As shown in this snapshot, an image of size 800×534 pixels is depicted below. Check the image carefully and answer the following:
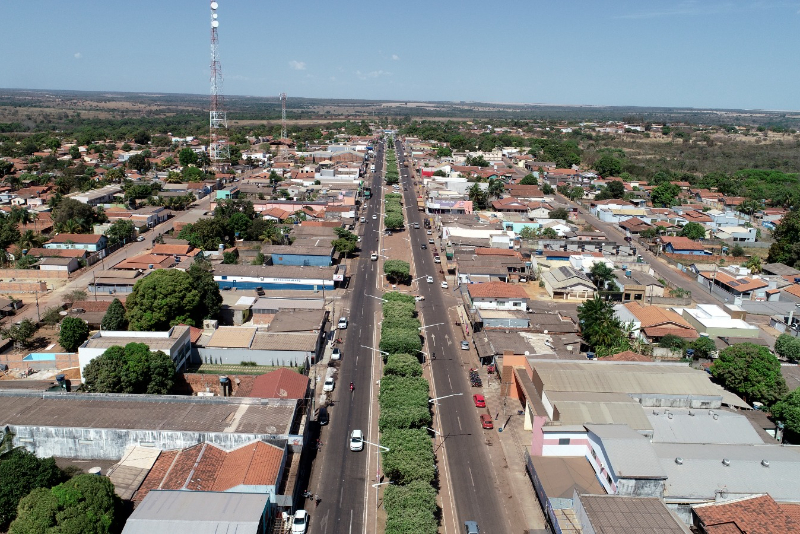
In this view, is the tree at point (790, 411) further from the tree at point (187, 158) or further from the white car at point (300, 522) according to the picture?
the tree at point (187, 158)

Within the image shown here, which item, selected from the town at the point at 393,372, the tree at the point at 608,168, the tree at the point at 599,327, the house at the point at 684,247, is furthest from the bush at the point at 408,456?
the tree at the point at 608,168

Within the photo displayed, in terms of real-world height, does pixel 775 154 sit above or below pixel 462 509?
above

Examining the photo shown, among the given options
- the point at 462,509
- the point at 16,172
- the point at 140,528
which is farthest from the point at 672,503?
the point at 16,172

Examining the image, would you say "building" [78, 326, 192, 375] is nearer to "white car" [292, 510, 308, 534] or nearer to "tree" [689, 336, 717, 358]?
"white car" [292, 510, 308, 534]

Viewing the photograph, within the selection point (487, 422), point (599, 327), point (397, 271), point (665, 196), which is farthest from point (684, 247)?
point (487, 422)

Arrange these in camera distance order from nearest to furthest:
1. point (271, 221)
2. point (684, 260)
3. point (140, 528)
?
point (140, 528)
point (684, 260)
point (271, 221)

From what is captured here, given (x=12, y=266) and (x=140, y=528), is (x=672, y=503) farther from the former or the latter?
(x=12, y=266)
